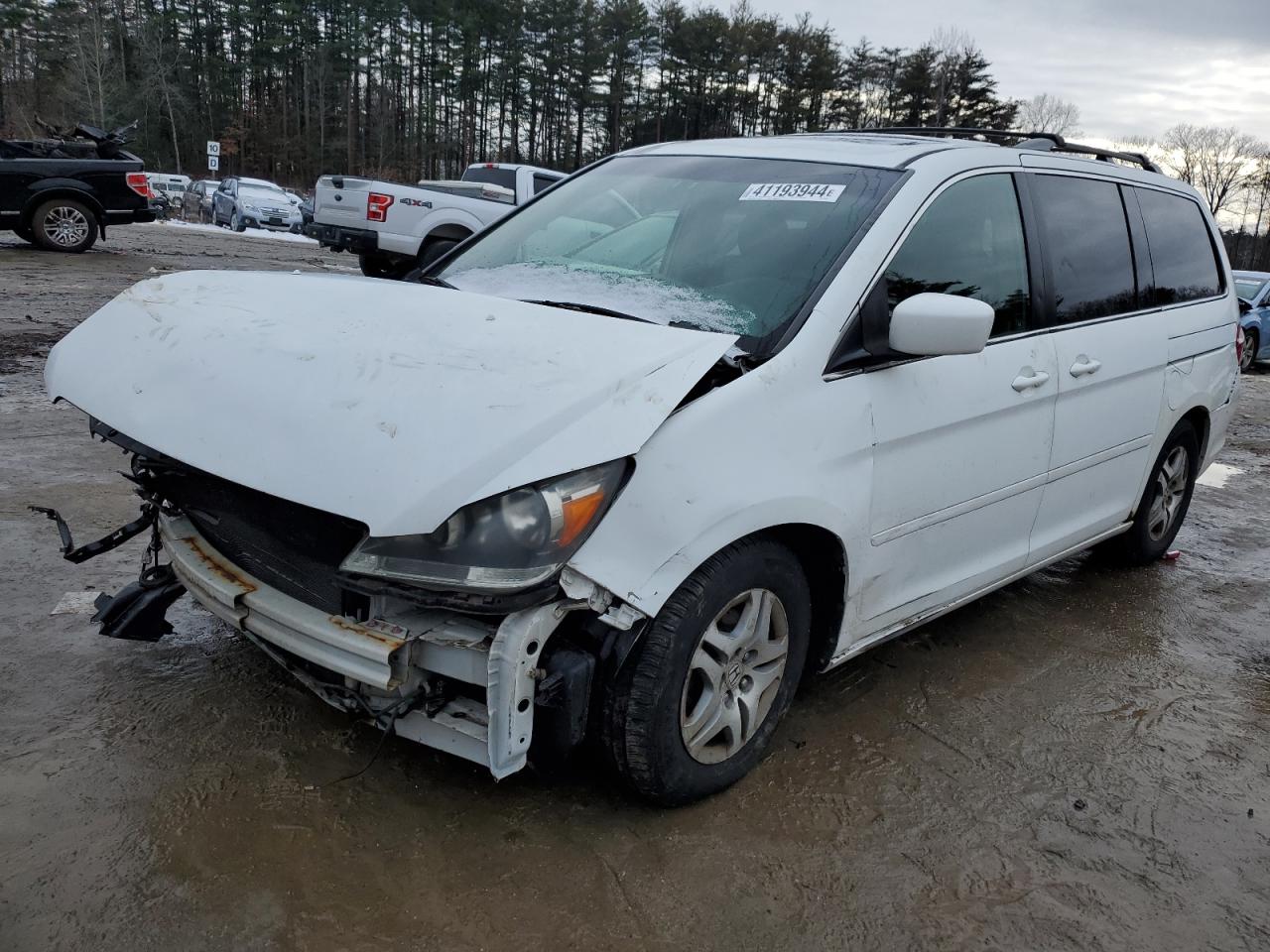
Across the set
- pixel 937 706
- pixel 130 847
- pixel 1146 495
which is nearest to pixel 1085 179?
pixel 1146 495

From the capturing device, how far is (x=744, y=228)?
3.07m

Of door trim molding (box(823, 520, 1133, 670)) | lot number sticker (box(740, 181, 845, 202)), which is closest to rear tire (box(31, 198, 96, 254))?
lot number sticker (box(740, 181, 845, 202))

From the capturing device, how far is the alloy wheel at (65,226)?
582 inches

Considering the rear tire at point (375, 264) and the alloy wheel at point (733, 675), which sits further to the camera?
the rear tire at point (375, 264)

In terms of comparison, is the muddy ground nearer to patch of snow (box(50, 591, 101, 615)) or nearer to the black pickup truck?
patch of snow (box(50, 591, 101, 615))

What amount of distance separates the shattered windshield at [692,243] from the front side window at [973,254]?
0.20 m

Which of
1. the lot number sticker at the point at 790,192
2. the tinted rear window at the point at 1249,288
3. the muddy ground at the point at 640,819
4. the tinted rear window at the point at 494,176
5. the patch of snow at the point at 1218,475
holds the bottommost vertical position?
the patch of snow at the point at 1218,475

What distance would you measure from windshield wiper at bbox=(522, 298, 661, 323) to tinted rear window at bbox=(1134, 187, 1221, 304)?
2658mm

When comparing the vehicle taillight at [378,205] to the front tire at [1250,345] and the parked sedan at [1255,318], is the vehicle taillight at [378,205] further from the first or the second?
the front tire at [1250,345]

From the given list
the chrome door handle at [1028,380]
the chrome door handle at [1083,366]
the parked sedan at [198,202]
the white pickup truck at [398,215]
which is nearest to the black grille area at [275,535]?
the chrome door handle at [1028,380]

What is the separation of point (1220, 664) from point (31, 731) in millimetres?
4231

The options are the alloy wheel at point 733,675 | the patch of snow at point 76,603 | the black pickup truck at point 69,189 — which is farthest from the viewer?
the black pickup truck at point 69,189

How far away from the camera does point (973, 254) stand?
10.6 feet

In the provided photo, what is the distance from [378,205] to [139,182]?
3.79 meters
